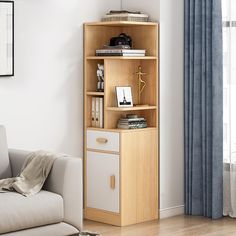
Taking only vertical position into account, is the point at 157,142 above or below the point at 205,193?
above

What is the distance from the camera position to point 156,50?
608cm

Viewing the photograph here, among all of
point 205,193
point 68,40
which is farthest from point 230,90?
point 68,40

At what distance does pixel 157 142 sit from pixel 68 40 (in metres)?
1.17

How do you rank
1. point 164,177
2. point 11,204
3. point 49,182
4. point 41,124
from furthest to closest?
point 164,177
point 41,124
point 49,182
point 11,204

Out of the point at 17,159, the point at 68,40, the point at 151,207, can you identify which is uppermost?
the point at 68,40

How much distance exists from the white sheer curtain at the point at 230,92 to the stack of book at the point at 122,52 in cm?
73

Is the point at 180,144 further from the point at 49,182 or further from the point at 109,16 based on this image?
the point at 49,182

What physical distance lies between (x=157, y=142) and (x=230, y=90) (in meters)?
0.77

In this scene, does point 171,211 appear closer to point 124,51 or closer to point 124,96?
point 124,96

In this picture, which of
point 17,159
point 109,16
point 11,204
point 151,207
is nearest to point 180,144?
point 151,207

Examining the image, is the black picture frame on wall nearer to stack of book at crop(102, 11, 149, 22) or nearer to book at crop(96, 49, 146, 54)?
book at crop(96, 49, 146, 54)

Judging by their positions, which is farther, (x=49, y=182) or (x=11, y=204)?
(x=49, y=182)

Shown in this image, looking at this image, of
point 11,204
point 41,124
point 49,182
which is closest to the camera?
point 11,204

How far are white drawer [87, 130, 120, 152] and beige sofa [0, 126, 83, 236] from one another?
96cm
